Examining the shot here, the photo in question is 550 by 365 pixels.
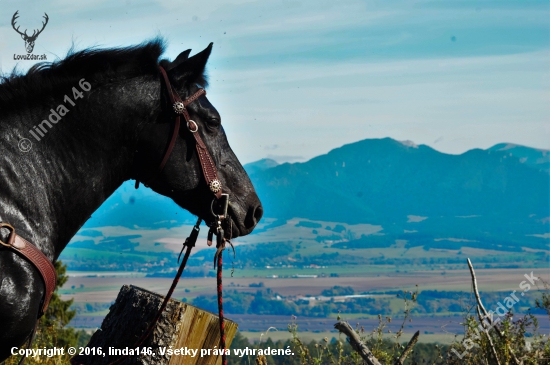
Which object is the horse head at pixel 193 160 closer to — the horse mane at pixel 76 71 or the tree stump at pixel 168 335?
the horse mane at pixel 76 71

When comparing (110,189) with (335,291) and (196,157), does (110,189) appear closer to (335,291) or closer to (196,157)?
(196,157)

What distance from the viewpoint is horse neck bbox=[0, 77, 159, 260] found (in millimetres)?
4051

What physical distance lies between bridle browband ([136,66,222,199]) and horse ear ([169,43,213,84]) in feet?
0.24

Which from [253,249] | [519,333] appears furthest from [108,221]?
[519,333]

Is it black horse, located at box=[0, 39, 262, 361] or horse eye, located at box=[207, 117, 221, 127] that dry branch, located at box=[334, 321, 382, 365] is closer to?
black horse, located at box=[0, 39, 262, 361]

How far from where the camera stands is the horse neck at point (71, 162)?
4051 mm

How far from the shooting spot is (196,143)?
4680mm

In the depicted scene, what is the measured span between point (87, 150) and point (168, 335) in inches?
76.6

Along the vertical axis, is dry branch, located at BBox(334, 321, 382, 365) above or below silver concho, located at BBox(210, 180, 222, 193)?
below

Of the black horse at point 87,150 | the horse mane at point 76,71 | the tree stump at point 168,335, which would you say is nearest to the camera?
the black horse at point 87,150

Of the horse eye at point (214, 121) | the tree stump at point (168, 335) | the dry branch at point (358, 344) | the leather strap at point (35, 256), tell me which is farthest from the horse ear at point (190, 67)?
the dry branch at point (358, 344)

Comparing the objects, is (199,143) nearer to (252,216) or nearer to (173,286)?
(252,216)

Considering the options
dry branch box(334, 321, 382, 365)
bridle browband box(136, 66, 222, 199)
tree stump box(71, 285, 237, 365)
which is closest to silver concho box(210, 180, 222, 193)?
bridle browband box(136, 66, 222, 199)

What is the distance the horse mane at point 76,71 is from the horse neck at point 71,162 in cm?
8
